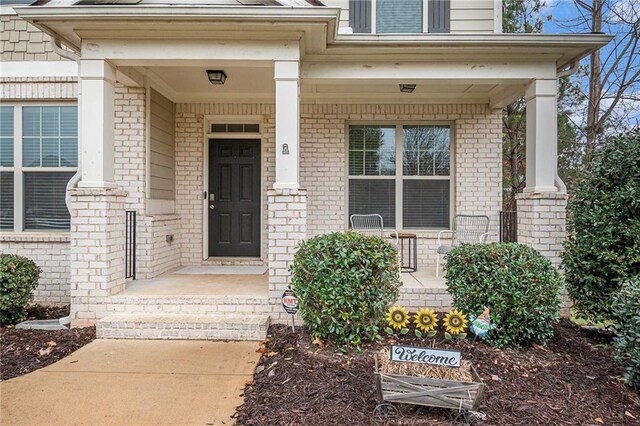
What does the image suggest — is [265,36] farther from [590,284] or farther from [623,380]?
[623,380]

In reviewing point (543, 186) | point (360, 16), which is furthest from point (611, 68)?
point (360, 16)

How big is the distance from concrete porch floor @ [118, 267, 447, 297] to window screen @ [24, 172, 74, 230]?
4.85 feet

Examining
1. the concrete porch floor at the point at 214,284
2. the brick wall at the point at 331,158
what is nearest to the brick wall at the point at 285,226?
the concrete porch floor at the point at 214,284

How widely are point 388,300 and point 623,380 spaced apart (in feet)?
5.78

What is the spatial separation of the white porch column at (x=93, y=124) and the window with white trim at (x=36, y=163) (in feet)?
4.90

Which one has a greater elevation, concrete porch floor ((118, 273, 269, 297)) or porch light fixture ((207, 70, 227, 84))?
porch light fixture ((207, 70, 227, 84))

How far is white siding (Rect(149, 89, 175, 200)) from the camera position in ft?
17.7

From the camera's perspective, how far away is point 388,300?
11.1 feet

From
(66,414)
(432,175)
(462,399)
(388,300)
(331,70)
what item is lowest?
(66,414)

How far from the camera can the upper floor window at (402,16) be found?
5.54m

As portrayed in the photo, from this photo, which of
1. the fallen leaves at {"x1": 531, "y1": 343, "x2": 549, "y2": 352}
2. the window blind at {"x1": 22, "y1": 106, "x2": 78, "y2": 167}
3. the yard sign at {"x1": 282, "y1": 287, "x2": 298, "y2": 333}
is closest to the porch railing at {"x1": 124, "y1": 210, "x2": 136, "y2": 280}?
the window blind at {"x1": 22, "y1": 106, "x2": 78, "y2": 167}

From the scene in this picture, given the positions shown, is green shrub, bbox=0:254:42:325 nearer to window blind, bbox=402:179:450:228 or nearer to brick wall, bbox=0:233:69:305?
brick wall, bbox=0:233:69:305

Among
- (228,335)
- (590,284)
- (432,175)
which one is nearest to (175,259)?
(228,335)

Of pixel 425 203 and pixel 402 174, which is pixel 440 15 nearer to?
pixel 402 174
